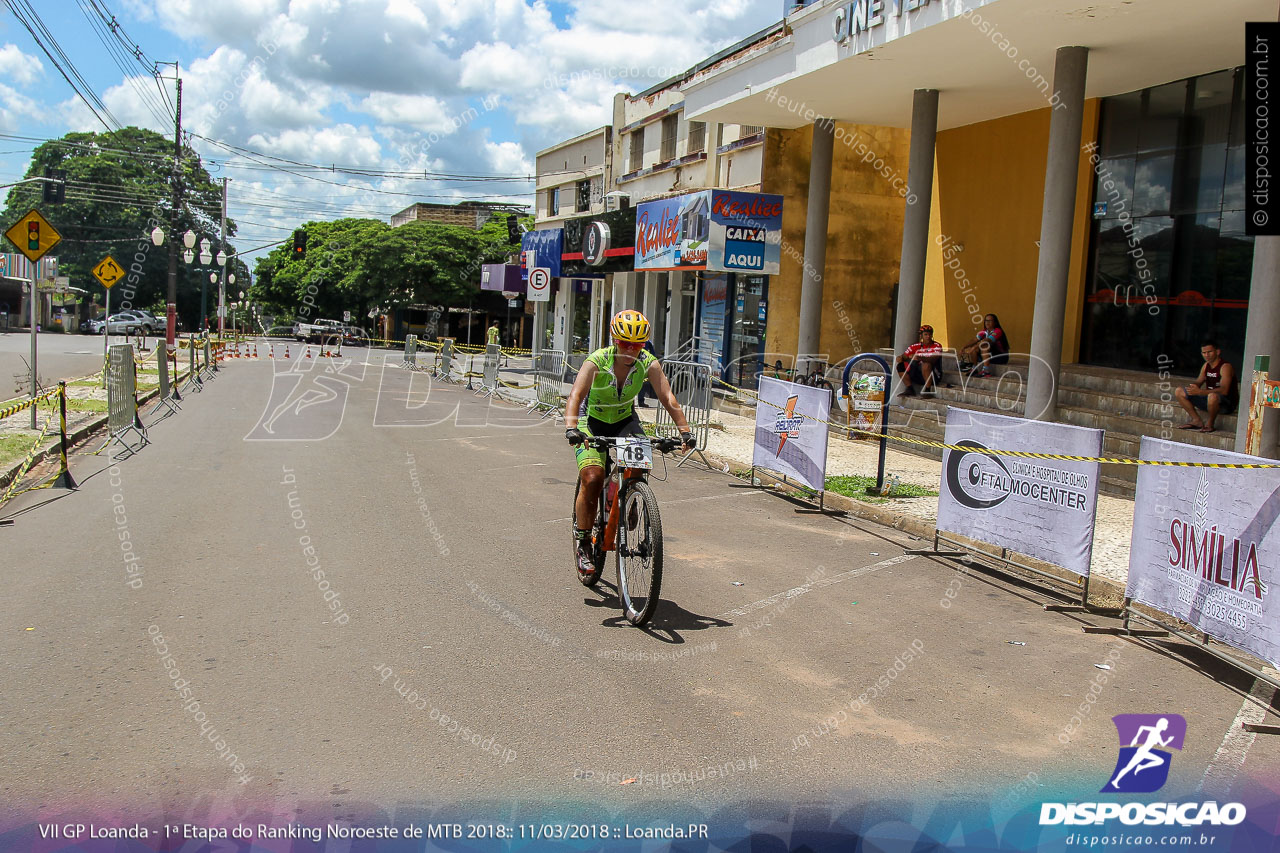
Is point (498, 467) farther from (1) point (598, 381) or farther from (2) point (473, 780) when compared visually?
(2) point (473, 780)

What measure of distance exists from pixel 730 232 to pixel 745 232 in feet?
1.19

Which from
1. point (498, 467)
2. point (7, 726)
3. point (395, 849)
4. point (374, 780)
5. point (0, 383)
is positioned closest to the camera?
point (395, 849)

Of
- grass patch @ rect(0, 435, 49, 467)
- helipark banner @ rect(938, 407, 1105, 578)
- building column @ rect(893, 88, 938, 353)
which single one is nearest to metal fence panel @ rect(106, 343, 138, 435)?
grass patch @ rect(0, 435, 49, 467)

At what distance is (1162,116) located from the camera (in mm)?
14812

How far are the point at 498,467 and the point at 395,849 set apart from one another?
9579 mm

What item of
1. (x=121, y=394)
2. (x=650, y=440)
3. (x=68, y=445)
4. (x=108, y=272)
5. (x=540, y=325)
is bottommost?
(x=68, y=445)

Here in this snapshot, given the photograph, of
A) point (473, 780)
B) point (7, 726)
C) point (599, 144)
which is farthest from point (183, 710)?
point (599, 144)

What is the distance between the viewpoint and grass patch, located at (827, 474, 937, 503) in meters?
11.3

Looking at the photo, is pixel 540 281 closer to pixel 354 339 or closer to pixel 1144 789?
pixel 1144 789

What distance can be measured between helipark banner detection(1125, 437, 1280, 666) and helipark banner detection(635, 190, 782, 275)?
50.9 feet

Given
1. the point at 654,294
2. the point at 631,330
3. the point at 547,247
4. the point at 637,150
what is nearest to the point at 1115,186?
the point at 631,330

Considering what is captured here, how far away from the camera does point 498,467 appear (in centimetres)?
1302

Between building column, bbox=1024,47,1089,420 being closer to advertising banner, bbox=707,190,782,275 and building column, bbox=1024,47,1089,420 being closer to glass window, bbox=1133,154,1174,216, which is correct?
glass window, bbox=1133,154,1174,216

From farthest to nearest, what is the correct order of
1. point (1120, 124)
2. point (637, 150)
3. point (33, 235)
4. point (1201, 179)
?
point (637, 150)
point (33, 235)
point (1120, 124)
point (1201, 179)
